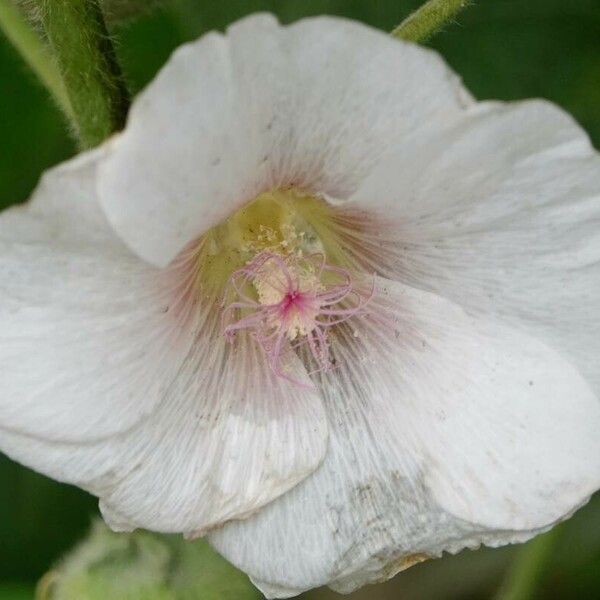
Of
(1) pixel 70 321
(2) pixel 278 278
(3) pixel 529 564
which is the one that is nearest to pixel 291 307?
(2) pixel 278 278

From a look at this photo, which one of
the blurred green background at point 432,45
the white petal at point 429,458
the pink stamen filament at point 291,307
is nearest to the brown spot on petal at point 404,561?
the white petal at point 429,458

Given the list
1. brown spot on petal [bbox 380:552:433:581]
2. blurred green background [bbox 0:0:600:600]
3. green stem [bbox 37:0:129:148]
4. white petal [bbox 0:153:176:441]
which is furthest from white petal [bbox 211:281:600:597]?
blurred green background [bbox 0:0:600:600]

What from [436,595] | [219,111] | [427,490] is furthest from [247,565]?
[436,595]

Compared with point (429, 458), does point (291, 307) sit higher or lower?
higher

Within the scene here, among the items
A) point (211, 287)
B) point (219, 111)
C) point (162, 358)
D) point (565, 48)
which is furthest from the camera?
point (565, 48)

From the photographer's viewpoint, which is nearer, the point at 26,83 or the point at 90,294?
the point at 90,294

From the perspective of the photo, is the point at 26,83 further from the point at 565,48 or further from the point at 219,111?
the point at 219,111

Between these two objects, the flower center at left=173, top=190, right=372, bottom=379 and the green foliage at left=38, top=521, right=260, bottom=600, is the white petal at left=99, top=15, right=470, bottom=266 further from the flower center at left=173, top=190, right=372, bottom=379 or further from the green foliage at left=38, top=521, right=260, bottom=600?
the green foliage at left=38, top=521, right=260, bottom=600

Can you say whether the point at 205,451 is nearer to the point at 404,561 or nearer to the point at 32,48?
the point at 404,561
